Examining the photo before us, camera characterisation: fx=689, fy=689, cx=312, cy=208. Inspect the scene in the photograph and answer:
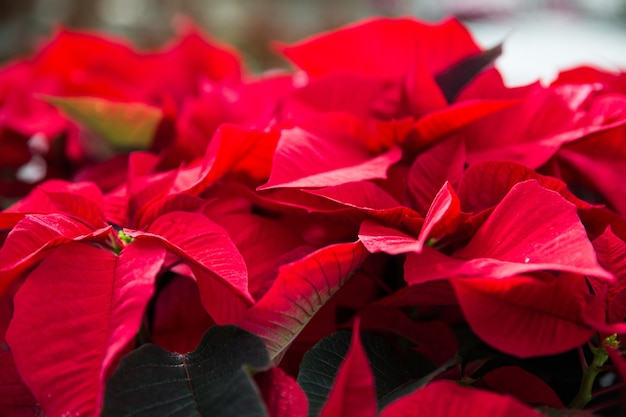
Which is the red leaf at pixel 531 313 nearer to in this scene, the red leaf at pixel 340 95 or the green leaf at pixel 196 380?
the green leaf at pixel 196 380

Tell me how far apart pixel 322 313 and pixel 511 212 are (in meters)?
0.09

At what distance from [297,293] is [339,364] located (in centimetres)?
3

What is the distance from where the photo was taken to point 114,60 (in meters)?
0.51

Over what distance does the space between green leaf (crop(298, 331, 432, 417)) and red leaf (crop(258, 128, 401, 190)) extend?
0.20ft

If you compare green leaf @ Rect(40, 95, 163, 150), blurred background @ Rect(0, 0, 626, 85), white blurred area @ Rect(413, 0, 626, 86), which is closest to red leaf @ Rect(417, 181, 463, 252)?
green leaf @ Rect(40, 95, 163, 150)

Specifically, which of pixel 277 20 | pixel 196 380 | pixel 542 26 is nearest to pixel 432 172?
pixel 196 380

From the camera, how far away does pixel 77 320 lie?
23 cm

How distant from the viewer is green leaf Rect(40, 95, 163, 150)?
39 centimetres

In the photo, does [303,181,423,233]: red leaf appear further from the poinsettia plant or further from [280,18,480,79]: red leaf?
[280,18,480,79]: red leaf

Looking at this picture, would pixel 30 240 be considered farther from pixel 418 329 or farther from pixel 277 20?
pixel 277 20

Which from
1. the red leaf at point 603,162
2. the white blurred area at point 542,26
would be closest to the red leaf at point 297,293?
the red leaf at point 603,162

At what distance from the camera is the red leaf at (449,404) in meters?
0.20

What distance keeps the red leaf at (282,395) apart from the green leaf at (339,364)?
1cm

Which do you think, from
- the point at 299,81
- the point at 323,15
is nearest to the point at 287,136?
the point at 299,81
